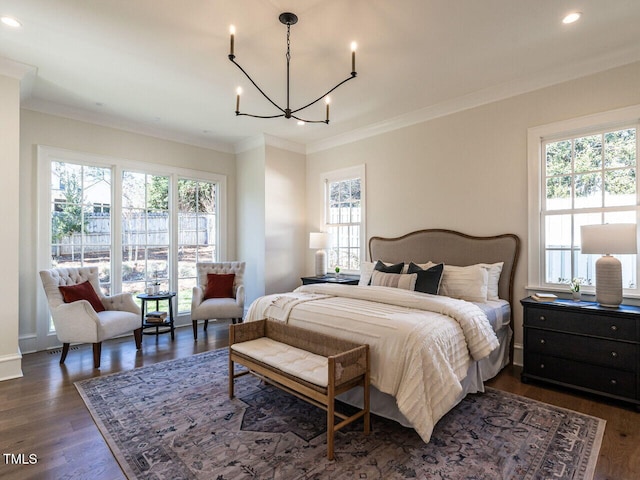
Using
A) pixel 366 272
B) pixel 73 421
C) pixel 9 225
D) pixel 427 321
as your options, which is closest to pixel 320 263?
pixel 366 272

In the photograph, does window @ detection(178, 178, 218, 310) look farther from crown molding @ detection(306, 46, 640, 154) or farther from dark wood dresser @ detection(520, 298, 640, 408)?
dark wood dresser @ detection(520, 298, 640, 408)

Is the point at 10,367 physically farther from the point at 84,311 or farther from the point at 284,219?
the point at 284,219

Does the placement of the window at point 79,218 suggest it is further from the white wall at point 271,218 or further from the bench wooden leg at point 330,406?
the bench wooden leg at point 330,406

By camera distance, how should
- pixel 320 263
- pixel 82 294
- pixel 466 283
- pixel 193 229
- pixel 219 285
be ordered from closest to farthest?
pixel 466 283 → pixel 82 294 → pixel 219 285 → pixel 320 263 → pixel 193 229

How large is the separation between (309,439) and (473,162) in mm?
3302

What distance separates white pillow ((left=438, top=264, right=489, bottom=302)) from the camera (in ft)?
11.2

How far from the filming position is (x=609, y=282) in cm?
282

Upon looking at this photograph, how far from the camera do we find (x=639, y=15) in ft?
8.33

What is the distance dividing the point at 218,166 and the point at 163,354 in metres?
3.14

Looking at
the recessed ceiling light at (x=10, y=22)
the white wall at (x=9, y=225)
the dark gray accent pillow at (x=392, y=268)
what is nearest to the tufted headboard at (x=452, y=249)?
the dark gray accent pillow at (x=392, y=268)

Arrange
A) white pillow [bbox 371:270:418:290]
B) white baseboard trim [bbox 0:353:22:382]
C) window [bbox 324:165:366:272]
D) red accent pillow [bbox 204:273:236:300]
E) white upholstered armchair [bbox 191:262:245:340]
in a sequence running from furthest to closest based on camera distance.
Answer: window [bbox 324:165:366:272], red accent pillow [bbox 204:273:236:300], white upholstered armchair [bbox 191:262:245:340], white pillow [bbox 371:270:418:290], white baseboard trim [bbox 0:353:22:382]

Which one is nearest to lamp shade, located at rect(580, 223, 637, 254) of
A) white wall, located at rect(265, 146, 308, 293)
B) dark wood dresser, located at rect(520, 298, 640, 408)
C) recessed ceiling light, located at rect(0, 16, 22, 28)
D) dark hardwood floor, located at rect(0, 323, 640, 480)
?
dark wood dresser, located at rect(520, 298, 640, 408)

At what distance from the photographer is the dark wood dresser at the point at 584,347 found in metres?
2.63

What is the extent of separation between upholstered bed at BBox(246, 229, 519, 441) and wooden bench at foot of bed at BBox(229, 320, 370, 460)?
0.09 m
